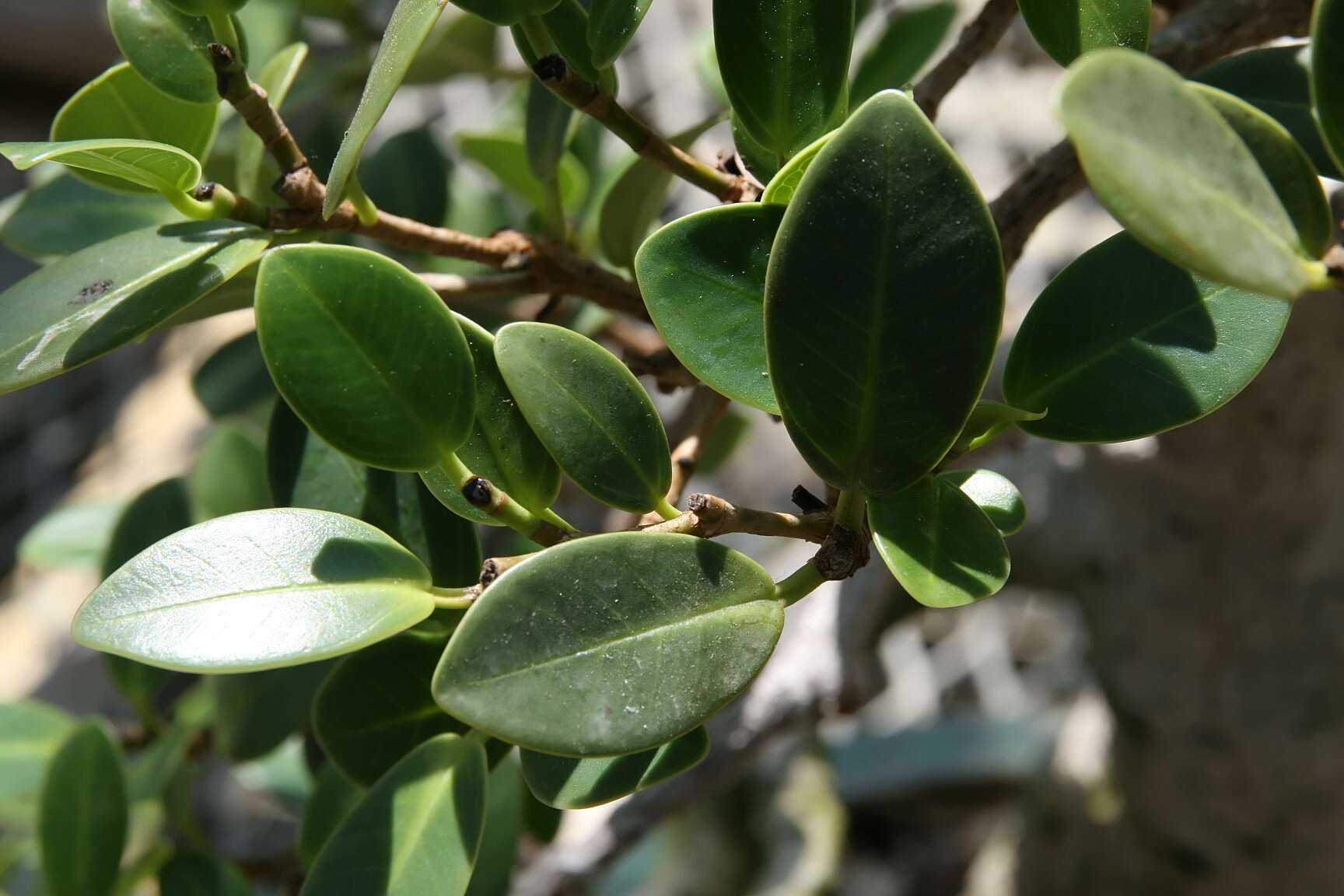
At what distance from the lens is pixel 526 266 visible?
1.69ft

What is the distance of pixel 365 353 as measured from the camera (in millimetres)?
344

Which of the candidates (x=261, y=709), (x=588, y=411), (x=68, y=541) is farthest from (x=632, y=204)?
(x=68, y=541)

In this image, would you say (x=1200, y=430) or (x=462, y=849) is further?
(x=1200, y=430)

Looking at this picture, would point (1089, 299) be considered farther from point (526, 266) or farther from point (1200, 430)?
point (1200, 430)

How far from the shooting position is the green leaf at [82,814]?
1.89ft

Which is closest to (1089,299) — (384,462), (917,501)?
(917,501)

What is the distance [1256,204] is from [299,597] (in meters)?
0.27

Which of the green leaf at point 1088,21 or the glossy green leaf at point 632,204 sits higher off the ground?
the green leaf at point 1088,21

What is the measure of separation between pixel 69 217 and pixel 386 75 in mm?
336

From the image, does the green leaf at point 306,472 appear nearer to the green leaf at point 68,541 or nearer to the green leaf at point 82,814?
the green leaf at point 82,814

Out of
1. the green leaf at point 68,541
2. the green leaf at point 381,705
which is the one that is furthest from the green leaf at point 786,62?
the green leaf at point 68,541

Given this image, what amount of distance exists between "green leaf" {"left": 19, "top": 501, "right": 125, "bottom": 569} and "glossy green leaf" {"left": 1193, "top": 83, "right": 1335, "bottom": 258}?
78 cm

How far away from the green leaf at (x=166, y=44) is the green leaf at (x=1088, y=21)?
296 millimetres

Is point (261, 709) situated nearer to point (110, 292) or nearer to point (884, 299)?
point (110, 292)
